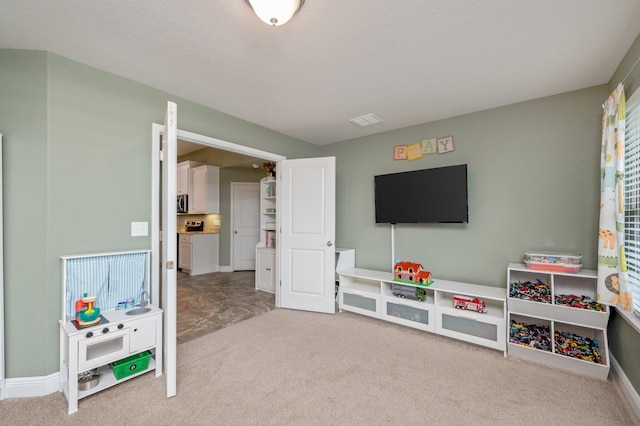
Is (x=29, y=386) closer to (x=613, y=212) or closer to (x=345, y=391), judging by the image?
(x=345, y=391)

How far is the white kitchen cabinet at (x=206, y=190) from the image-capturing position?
19.3 ft

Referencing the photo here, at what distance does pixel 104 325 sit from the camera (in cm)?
177

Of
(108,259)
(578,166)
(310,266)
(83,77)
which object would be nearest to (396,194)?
(310,266)

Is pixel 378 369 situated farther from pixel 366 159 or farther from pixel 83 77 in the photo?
pixel 83 77

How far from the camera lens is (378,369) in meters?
2.13

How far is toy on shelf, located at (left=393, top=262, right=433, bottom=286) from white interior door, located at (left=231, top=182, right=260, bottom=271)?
3.91 m

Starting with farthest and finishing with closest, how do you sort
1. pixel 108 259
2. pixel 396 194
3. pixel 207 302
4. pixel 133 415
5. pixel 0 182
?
pixel 207 302 < pixel 396 194 < pixel 108 259 < pixel 0 182 < pixel 133 415

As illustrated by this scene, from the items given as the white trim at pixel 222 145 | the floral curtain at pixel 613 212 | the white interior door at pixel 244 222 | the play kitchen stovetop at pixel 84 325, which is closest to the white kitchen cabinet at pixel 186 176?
the white interior door at pixel 244 222

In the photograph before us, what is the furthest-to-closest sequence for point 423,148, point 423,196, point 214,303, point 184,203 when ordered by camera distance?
point 184,203 → point 214,303 → point 423,148 → point 423,196

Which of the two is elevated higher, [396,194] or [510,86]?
[510,86]

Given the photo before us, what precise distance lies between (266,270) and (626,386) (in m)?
4.02

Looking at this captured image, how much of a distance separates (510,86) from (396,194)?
5.03 ft

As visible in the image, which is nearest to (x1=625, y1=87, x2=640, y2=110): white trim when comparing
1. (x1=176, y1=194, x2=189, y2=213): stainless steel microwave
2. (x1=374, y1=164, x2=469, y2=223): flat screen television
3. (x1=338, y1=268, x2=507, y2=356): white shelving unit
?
(x1=374, y1=164, x2=469, y2=223): flat screen television

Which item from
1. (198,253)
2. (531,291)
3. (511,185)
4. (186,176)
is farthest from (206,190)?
(531,291)
